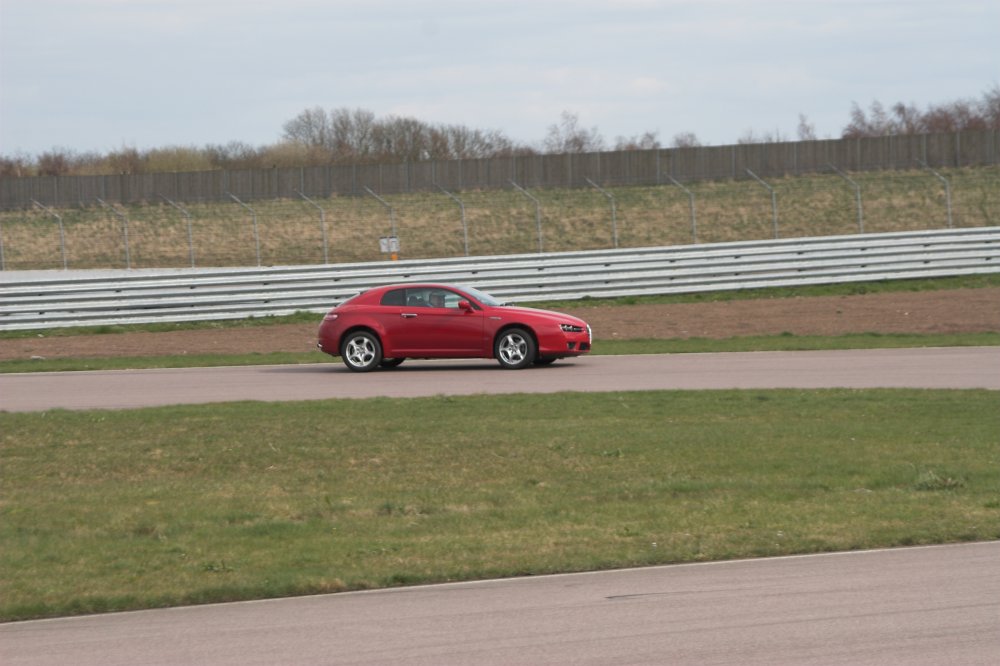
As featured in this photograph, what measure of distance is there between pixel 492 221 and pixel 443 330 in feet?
84.5

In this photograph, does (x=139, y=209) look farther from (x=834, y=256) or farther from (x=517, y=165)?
(x=834, y=256)

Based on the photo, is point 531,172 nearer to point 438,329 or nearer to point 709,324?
point 709,324

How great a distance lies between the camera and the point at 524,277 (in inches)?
1169

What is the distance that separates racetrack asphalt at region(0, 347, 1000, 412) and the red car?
12.2 inches

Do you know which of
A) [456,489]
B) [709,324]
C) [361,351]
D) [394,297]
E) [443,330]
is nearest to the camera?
[456,489]

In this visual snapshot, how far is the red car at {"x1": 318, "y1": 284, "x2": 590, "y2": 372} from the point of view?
1942 cm

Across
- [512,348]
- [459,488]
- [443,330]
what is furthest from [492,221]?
[459,488]

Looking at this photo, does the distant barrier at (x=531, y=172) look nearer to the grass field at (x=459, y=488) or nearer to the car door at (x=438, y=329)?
the car door at (x=438, y=329)

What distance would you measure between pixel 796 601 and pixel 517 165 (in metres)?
43.4

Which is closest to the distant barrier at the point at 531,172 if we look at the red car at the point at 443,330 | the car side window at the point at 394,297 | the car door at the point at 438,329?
the car side window at the point at 394,297

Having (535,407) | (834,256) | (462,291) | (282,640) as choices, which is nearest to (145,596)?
(282,640)

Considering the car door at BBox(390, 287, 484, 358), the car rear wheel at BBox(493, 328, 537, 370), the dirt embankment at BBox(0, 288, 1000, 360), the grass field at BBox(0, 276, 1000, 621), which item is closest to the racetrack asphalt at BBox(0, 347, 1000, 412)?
the car rear wheel at BBox(493, 328, 537, 370)

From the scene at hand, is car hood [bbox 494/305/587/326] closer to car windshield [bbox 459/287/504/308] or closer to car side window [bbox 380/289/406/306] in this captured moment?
car windshield [bbox 459/287/504/308]

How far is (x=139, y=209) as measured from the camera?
164 feet
